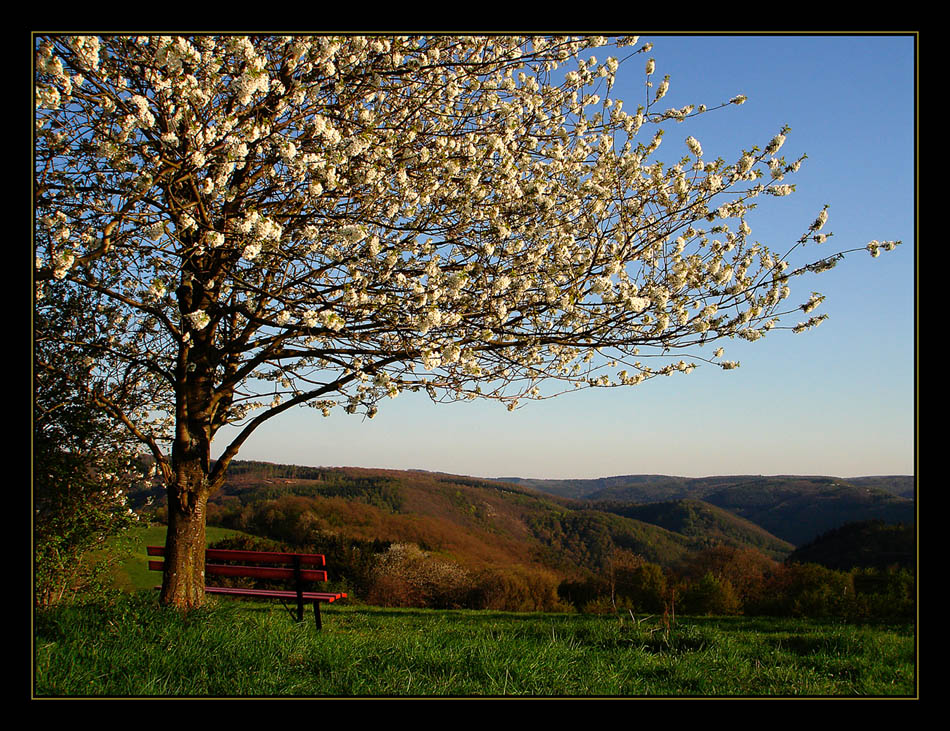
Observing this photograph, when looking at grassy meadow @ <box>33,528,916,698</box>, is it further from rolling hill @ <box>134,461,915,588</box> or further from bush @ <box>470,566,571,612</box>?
bush @ <box>470,566,571,612</box>

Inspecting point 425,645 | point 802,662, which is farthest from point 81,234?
point 802,662

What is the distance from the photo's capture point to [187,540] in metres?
6.48

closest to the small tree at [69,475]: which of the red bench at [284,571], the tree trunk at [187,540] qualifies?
the red bench at [284,571]

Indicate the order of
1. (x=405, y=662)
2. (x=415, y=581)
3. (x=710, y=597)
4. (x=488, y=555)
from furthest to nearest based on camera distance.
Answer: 1. (x=488, y=555)
2. (x=415, y=581)
3. (x=710, y=597)
4. (x=405, y=662)

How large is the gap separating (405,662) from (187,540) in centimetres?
320

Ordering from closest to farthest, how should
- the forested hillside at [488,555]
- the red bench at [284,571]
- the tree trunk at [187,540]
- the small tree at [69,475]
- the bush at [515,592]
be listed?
the tree trunk at [187,540], the small tree at [69,475], the red bench at [284,571], the forested hillside at [488,555], the bush at [515,592]

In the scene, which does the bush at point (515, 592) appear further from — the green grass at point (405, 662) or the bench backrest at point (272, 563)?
the green grass at point (405, 662)

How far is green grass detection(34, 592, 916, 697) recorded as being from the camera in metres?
4.04

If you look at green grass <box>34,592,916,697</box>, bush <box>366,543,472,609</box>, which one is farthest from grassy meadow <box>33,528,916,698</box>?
bush <box>366,543,472,609</box>

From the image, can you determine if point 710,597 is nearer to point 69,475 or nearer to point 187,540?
point 187,540

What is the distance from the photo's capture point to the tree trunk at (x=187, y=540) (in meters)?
6.32

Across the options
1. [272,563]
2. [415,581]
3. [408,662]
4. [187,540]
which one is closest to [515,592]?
[415,581]

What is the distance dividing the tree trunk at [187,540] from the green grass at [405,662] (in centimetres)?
54
